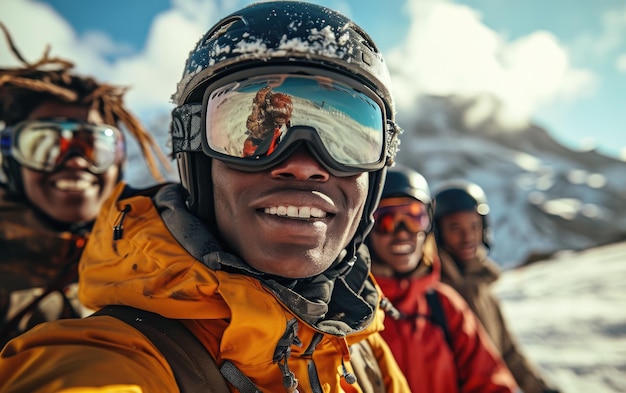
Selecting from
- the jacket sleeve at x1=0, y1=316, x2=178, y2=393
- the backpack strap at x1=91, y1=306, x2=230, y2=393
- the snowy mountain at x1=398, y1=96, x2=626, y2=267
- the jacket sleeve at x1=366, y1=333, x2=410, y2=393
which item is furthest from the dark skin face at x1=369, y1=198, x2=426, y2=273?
the snowy mountain at x1=398, y1=96, x2=626, y2=267

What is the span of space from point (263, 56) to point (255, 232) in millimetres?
574

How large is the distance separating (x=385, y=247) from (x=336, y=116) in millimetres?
1931

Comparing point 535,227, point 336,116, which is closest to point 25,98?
point 336,116

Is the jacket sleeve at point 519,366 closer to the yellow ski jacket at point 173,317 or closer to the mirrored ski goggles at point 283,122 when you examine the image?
the yellow ski jacket at point 173,317

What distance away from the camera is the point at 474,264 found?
4266 millimetres

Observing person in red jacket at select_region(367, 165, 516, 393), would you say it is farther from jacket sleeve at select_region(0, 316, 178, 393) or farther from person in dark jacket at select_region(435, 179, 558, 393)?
jacket sleeve at select_region(0, 316, 178, 393)

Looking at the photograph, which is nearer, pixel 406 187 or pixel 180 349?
pixel 180 349

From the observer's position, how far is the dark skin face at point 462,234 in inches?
169

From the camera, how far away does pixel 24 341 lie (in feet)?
2.93

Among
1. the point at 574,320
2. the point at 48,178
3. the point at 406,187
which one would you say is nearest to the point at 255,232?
the point at 48,178

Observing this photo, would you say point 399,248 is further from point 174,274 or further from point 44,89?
point 44,89

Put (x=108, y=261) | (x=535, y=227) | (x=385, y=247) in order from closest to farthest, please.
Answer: (x=108, y=261) < (x=385, y=247) < (x=535, y=227)

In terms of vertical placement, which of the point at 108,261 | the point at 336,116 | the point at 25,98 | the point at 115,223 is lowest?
the point at 108,261

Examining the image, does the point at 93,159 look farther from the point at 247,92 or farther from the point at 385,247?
the point at 385,247
